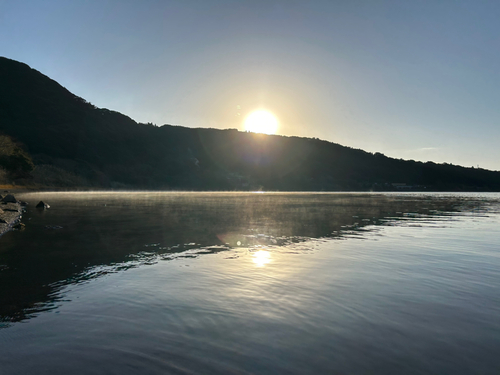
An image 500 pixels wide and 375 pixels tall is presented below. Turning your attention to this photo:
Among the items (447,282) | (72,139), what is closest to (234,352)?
(447,282)

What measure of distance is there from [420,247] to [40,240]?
2213 centimetres

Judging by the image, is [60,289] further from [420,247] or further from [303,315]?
[420,247]

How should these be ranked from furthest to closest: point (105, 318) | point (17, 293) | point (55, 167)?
point (55, 167) < point (17, 293) < point (105, 318)

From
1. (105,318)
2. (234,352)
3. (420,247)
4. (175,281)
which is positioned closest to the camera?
(234,352)

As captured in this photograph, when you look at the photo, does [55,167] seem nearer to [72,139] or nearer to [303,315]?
[72,139]

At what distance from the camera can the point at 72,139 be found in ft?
627

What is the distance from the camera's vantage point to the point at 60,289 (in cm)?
1054

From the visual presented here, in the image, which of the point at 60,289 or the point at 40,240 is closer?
the point at 60,289

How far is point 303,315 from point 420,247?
13.5 meters

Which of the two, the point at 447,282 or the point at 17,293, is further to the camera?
the point at 447,282

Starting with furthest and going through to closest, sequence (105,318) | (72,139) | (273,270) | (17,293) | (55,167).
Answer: (72,139) → (55,167) → (273,270) → (17,293) → (105,318)

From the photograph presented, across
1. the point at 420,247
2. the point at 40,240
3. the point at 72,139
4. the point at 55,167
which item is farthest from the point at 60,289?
the point at 72,139

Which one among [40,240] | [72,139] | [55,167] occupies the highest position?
[72,139]

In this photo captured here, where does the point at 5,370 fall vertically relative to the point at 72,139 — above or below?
below
